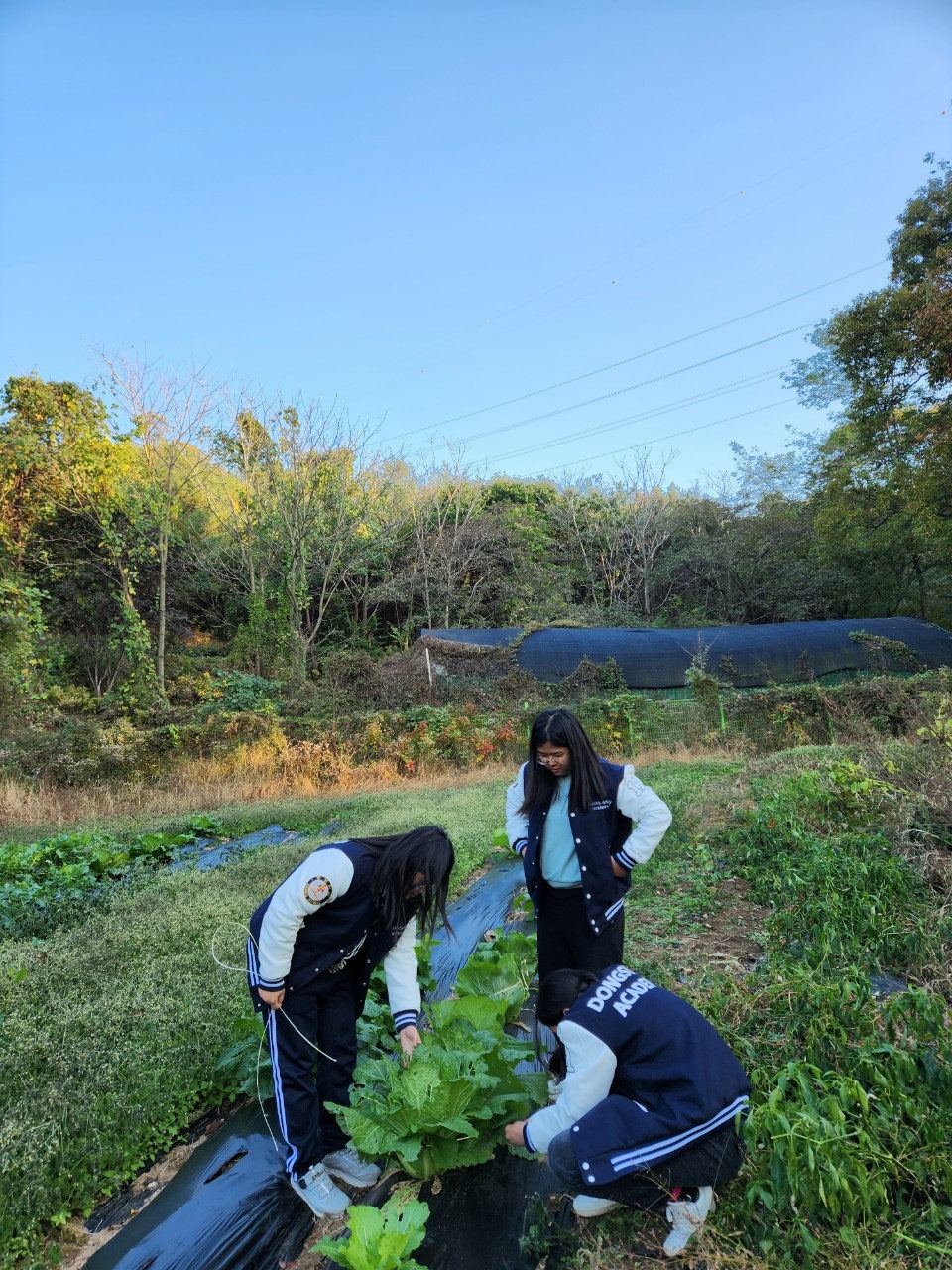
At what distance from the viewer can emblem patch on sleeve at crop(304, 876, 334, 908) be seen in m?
2.19

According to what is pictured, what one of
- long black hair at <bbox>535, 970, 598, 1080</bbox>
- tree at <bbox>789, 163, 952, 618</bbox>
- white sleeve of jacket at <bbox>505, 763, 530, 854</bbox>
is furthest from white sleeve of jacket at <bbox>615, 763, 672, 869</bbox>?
tree at <bbox>789, 163, 952, 618</bbox>

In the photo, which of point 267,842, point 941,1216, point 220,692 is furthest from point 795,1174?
point 220,692

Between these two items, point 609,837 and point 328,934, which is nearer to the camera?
point 328,934

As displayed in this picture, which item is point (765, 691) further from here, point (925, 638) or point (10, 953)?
point (10, 953)

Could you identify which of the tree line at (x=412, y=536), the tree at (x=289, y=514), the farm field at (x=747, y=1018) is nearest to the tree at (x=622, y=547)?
the tree line at (x=412, y=536)

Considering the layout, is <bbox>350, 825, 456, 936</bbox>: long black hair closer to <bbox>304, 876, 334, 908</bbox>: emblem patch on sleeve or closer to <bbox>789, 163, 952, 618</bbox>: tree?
<bbox>304, 876, 334, 908</bbox>: emblem patch on sleeve

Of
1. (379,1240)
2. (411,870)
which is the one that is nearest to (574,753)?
(411,870)

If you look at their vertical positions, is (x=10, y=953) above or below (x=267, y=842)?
above

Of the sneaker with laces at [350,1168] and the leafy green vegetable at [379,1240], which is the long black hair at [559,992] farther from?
the sneaker with laces at [350,1168]

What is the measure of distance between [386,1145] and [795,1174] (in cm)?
121

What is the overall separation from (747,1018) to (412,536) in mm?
19093

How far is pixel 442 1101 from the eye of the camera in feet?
7.29

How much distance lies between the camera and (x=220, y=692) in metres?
14.5

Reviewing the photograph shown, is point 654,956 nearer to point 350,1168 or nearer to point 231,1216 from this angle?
point 350,1168
